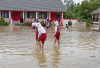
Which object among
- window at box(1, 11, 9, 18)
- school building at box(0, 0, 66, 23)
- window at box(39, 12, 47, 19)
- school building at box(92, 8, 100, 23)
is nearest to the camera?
school building at box(0, 0, 66, 23)

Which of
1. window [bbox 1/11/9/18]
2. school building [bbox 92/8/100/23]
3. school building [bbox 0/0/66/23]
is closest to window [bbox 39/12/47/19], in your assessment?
school building [bbox 0/0/66/23]

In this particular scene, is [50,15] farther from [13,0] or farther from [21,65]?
[21,65]

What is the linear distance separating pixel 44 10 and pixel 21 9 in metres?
4.11

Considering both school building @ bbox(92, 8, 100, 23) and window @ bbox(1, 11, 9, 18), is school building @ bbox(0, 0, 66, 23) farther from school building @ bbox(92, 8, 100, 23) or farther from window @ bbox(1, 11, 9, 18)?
school building @ bbox(92, 8, 100, 23)

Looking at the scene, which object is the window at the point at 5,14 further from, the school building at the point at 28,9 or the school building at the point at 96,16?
the school building at the point at 96,16

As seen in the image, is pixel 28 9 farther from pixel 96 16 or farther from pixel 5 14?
pixel 96 16

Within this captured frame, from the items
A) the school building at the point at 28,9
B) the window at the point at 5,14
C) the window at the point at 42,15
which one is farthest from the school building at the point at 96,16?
the window at the point at 5,14

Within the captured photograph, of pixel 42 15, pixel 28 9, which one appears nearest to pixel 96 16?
pixel 42 15

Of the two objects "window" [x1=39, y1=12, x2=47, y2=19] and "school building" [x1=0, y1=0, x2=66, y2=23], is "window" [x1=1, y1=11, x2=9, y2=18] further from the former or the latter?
"window" [x1=39, y1=12, x2=47, y2=19]

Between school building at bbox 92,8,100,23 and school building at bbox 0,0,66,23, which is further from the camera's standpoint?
school building at bbox 92,8,100,23

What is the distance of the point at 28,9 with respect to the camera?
34.8 meters

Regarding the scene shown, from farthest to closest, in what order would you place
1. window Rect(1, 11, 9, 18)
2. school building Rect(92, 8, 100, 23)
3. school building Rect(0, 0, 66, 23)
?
school building Rect(92, 8, 100, 23)
window Rect(1, 11, 9, 18)
school building Rect(0, 0, 66, 23)

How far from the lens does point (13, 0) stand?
3659 cm

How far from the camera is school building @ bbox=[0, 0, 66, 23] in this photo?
3459cm
